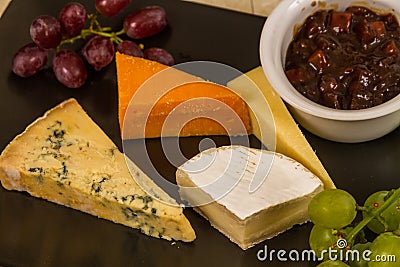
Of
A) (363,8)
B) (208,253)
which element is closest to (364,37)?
(363,8)

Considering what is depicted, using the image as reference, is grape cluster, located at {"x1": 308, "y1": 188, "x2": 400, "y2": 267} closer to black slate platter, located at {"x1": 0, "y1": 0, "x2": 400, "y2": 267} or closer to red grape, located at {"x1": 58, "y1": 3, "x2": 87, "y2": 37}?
black slate platter, located at {"x1": 0, "y1": 0, "x2": 400, "y2": 267}

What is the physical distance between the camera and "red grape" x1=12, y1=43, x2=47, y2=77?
1953 mm

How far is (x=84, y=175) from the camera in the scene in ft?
5.78

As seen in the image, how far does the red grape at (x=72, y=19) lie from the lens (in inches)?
76.1

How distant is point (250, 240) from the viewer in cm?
169

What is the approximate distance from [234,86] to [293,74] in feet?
0.50

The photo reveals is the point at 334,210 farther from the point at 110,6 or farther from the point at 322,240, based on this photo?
the point at 110,6

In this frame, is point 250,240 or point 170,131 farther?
point 170,131

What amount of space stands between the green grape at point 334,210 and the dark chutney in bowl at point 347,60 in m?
0.27

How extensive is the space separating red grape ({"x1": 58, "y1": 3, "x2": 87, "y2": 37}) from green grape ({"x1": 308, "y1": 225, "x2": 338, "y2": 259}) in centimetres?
72

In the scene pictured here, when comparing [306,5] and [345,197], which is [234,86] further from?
[345,197]

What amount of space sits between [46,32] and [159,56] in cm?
24

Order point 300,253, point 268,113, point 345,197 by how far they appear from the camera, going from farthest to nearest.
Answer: point 268,113
point 300,253
point 345,197

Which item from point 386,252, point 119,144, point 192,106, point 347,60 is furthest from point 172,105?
point 386,252
